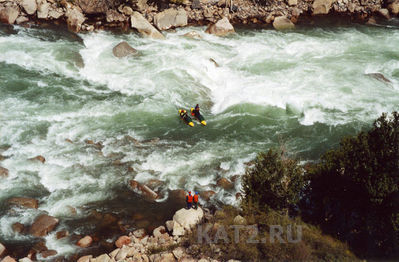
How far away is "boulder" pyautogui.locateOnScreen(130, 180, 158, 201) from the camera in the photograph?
663 inches

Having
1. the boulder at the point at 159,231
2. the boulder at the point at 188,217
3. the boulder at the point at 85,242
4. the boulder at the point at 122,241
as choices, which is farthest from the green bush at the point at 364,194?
the boulder at the point at 85,242

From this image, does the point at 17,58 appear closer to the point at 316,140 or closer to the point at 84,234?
the point at 84,234

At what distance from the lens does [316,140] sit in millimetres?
20391

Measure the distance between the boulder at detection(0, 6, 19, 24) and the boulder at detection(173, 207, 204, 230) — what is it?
76.1ft

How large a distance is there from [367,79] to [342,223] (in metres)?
14.3

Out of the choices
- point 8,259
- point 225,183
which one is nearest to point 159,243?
point 225,183

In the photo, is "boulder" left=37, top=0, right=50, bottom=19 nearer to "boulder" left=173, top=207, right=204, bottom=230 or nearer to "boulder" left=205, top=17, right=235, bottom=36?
"boulder" left=205, top=17, right=235, bottom=36

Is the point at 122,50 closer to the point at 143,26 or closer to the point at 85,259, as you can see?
the point at 143,26

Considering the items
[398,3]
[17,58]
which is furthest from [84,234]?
[398,3]

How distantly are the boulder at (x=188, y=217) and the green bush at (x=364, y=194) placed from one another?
423 cm

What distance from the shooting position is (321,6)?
35844 mm

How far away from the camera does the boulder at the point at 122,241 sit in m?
14.4

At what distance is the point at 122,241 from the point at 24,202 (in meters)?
4.81

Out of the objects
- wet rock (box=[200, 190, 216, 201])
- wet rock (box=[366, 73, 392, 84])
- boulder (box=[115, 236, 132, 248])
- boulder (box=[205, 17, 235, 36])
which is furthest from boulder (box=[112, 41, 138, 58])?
wet rock (box=[366, 73, 392, 84])
